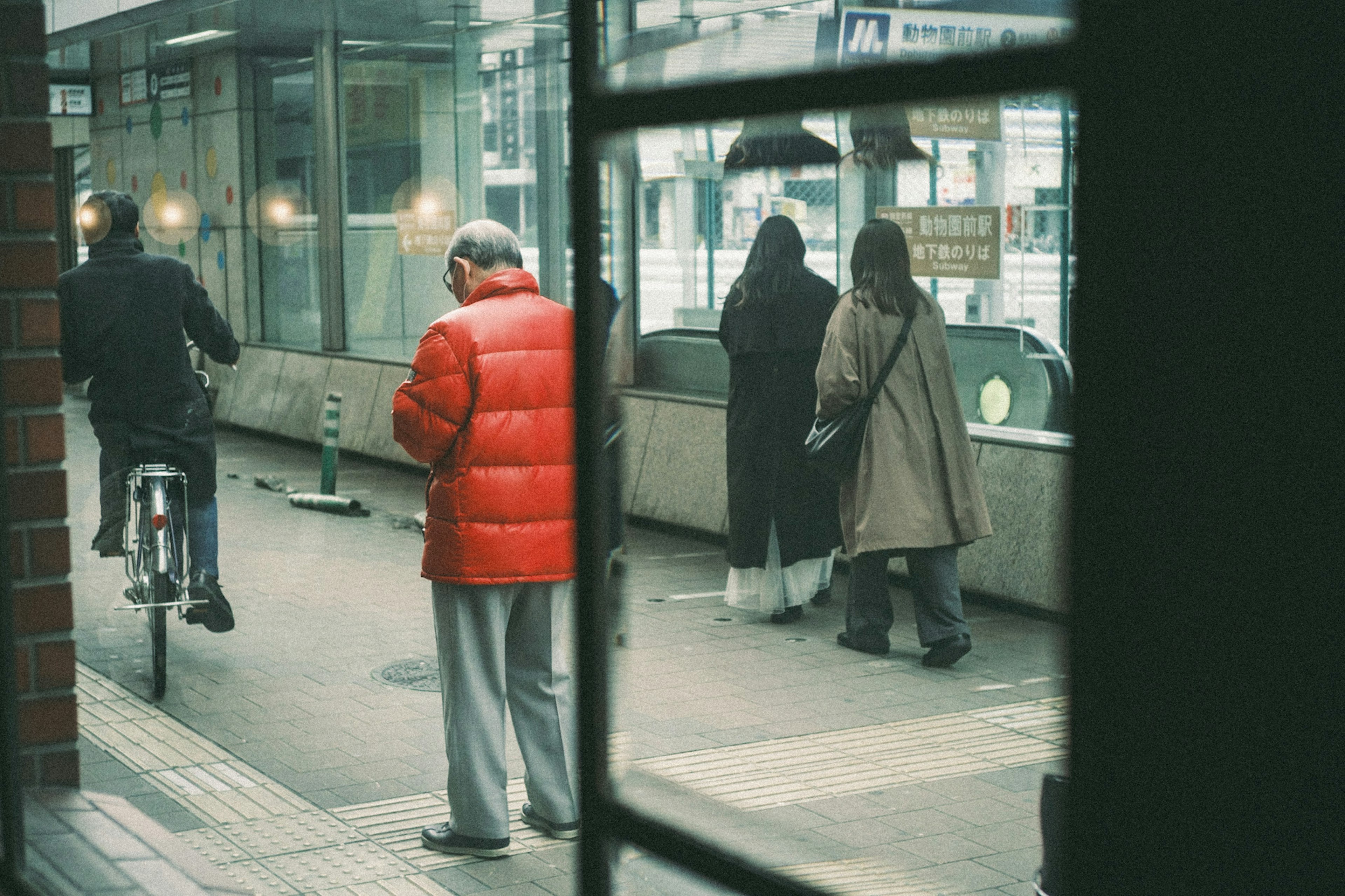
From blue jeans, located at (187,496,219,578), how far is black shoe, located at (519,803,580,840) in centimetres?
231

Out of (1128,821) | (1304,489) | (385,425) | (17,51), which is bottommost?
(385,425)

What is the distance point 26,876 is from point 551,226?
36.4ft

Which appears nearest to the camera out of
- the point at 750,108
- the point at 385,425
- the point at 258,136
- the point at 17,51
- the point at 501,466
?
the point at 750,108

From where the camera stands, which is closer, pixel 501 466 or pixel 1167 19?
pixel 1167 19

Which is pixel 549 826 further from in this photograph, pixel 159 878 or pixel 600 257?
pixel 600 257

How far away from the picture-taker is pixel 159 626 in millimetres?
6062

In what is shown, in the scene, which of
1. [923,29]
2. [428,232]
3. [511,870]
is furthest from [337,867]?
[428,232]

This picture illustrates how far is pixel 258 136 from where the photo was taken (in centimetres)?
1678

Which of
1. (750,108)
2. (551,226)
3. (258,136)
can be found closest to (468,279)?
(750,108)

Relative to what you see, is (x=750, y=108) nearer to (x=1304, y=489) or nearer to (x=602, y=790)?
(x=1304, y=489)

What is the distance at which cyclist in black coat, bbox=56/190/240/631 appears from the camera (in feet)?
20.3

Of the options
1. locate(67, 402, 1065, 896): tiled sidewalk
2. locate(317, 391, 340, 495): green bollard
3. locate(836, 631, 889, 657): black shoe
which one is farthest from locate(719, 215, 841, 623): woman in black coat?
locate(317, 391, 340, 495): green bollard

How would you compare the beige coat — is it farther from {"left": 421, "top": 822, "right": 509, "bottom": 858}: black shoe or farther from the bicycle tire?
the bicycle tire

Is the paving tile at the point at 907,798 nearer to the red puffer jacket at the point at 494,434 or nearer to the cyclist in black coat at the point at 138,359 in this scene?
the red puffer jacket at the point at 494,434
